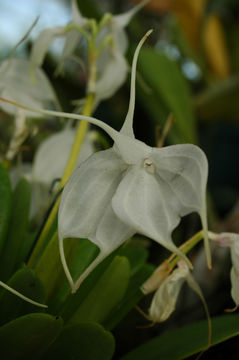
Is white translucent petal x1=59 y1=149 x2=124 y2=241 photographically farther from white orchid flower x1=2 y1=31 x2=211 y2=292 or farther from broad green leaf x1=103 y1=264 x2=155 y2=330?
broad green leaf x1=103 y1=264 x2=155 y2=330

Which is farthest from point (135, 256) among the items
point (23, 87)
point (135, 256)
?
point (23, 87)

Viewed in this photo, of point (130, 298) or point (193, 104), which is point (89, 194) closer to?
point (130, 298)

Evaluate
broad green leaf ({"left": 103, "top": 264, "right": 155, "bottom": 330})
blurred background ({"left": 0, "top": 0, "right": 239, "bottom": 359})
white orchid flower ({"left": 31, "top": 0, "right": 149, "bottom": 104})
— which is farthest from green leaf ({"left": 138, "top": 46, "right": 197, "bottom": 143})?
Result: broad green leaf ({"left": 103, "top": 264, "right": 155, "bottom": 330})

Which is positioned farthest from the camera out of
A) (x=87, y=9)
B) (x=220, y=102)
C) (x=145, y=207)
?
(x=220, y=102)

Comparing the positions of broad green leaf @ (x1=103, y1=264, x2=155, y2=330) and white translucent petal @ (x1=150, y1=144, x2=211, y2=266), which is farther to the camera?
broad green leaf @ (x1=103, y1=264, x2=155, y2=330)

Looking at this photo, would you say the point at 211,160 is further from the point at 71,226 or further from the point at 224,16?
the point at 71,226

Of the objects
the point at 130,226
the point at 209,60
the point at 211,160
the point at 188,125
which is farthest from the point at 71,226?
the point at 209,60
